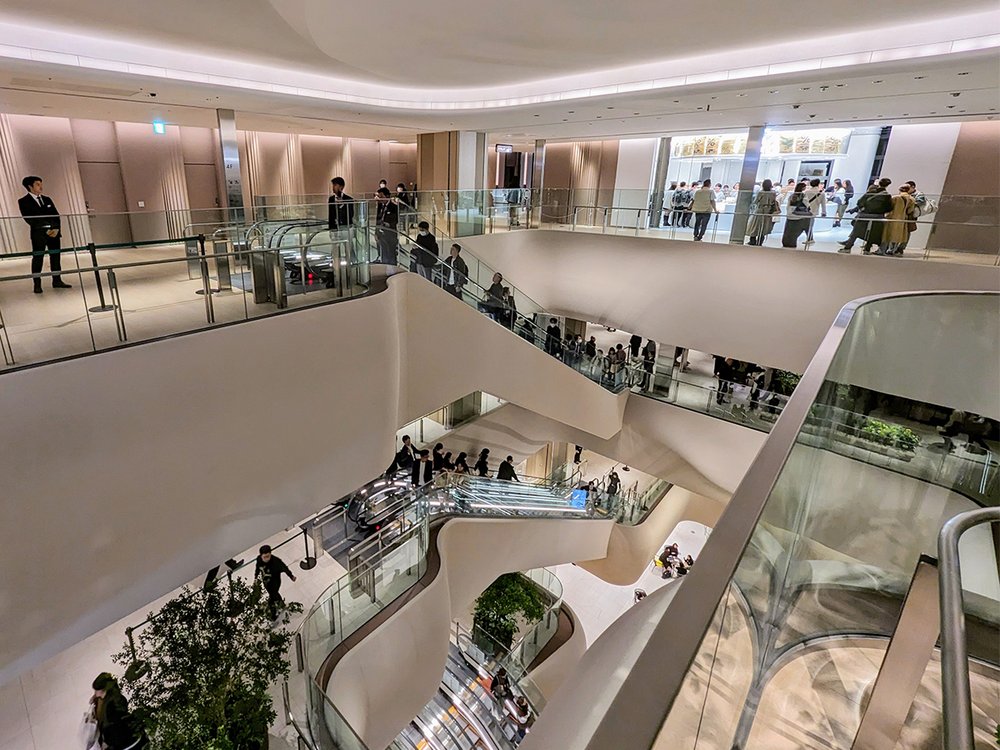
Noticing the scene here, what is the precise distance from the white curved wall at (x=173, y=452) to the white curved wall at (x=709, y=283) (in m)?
6.57

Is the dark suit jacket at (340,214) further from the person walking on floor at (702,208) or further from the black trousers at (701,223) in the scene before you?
→ the black trousers at (701,223)

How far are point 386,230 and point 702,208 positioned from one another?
7.34 metres

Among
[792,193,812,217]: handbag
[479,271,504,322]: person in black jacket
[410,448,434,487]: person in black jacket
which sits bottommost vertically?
[410,448,434,487]: person in black jacket

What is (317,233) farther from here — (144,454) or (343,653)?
(343,653)

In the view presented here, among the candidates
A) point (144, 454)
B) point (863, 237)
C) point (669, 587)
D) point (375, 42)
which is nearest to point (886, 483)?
point (669, 587)

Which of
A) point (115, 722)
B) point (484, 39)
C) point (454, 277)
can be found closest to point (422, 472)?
point (454, 277)

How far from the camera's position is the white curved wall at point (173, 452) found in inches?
158

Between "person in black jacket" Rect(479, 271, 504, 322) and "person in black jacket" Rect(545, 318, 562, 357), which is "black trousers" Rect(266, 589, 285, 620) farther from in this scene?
"person in black jacket" Rect(545, 318, 562, 357)

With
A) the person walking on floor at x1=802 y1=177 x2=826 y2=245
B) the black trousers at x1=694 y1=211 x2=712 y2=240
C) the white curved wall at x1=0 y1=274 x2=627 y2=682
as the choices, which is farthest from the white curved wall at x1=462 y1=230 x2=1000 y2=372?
the white curved wall at x1=0 y1=274 x2=627 y2=682

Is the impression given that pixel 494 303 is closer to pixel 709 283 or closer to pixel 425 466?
pixel 425 466

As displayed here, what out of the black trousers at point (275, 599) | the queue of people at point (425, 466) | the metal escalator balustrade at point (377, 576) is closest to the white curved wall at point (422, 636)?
the metal escalator balustrade at point (377, 576)

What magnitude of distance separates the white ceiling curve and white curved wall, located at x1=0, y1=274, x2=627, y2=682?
3.27m

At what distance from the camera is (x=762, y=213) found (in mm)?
10680

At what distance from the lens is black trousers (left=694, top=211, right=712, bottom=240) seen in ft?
38.0
